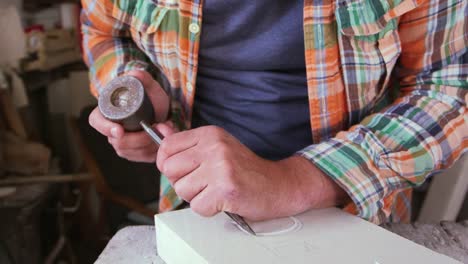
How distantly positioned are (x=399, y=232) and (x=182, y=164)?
1.04 feet

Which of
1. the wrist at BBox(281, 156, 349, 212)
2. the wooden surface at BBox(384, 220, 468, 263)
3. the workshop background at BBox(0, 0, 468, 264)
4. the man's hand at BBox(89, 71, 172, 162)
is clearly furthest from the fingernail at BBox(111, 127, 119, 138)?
the workshop background at BBox(0, 0, 468, 264)

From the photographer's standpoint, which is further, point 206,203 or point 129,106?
point 129,106

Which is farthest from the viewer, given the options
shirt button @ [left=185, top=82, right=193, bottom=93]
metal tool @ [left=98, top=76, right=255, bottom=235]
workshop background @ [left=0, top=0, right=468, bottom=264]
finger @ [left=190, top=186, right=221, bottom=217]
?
workshop background @ [left=0, top=0, right=468, bottom=264]

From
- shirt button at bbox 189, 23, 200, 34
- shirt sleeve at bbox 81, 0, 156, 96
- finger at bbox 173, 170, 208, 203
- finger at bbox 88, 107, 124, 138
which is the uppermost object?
shirt button at bbox 189, 23, 200, 34

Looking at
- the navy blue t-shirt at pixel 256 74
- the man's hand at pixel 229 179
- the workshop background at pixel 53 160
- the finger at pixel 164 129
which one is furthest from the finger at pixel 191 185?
the workshop background at pixel 53 160

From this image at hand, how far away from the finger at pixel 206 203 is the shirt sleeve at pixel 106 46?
320 mm

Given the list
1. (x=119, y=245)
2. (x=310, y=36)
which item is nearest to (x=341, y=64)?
(x=310, y=36)

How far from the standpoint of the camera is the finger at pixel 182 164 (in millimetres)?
479

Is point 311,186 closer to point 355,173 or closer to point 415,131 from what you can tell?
point 355,173

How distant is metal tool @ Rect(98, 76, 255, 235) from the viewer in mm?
557

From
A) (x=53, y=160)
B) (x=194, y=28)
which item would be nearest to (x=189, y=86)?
(x=194, y=28)

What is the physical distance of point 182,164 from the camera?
0.48 metres

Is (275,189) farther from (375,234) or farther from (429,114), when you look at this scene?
(429,114)

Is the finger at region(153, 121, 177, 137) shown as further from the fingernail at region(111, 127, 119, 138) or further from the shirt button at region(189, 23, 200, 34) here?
the shirt button at region(189, 23, 200, 34)
